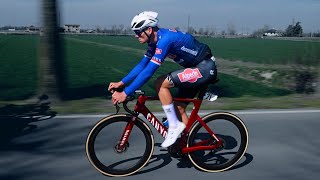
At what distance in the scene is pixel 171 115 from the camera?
4.23 metres

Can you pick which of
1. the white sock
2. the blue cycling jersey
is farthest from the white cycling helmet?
the white sock

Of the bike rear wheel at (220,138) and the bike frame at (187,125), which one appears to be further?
the bike rear wheel at (220,138)

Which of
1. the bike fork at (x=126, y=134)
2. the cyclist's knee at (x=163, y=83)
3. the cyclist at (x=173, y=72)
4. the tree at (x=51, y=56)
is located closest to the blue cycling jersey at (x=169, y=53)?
the cyclist at (x=173, y=72)

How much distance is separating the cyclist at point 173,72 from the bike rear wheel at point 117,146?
248 millimetres

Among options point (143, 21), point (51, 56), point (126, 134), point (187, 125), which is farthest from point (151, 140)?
point (51, 56)

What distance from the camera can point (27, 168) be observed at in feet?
14.2

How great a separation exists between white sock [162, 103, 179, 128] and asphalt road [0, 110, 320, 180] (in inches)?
22.4

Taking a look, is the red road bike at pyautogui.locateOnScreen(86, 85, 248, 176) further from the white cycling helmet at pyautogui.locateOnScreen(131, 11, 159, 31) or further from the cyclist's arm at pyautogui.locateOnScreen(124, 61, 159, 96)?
the white cycling helmet at pyautogui.locateOnScreen(131, 11, 159, 31)

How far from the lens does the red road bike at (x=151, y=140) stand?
13.7 feet

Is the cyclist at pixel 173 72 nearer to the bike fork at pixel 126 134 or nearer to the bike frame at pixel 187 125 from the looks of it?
the bike frame at pixel 187 125

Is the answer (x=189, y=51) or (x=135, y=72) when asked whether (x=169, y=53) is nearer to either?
(x=189, y=51)

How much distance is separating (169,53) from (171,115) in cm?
70

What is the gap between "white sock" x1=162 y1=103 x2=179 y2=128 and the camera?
4.20 meters

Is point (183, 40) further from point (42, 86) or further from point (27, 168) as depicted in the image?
point (42, 86)
